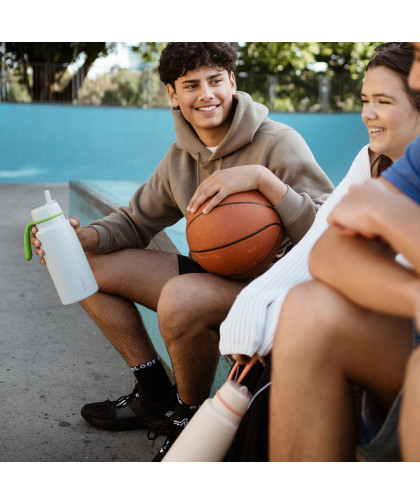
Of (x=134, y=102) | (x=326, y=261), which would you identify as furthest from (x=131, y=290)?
(x=134, y=102)

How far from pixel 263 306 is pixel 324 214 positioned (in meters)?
0.34

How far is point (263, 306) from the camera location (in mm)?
1650

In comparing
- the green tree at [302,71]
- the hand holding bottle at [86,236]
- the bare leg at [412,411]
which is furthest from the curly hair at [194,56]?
the green tree at [302,71]

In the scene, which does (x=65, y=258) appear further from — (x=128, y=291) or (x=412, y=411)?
(x=412, y=411)

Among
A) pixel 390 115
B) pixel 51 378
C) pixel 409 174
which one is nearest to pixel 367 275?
pixel 409 174

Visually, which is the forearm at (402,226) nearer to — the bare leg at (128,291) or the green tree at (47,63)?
the bare leg at (128,291)

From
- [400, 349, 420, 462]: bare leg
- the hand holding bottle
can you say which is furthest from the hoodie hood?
[400, 349, 420, 462]: bare leg

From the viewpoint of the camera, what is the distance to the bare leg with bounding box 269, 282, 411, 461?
50.8 inches

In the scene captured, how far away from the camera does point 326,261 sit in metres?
1.38

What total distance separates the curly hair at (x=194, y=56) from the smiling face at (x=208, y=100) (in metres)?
0.02

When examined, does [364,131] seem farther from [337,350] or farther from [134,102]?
[337,350]

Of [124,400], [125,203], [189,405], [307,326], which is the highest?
[307,326]

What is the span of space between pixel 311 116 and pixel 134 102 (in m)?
3.90

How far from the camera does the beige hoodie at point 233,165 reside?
2277 millimetres
